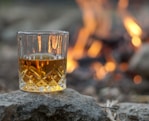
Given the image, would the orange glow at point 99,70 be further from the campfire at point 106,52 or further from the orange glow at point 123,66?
the orange glow at point 123,66

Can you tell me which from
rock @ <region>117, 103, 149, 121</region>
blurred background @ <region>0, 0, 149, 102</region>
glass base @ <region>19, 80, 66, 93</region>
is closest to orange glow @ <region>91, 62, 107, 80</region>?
blurred background @ <region>0, 0, 149, 102</region>

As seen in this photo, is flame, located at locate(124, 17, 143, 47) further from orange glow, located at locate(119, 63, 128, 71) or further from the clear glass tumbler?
the clear glass tumbler

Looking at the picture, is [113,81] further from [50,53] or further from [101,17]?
[50,53]

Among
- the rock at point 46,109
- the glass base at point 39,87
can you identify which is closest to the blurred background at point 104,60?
the glass base at point 39,87

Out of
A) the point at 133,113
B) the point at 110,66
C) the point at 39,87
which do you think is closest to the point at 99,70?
the point at 110,66

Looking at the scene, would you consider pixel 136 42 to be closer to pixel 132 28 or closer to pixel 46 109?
pixel 132 28
